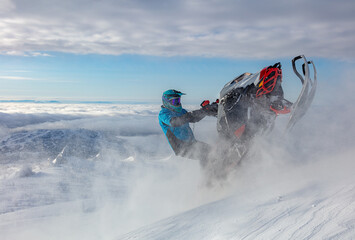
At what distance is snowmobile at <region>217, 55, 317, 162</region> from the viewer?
19.9 feet

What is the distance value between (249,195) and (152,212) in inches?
165

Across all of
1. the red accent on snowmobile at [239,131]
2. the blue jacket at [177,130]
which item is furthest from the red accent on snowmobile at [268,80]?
the blue jacket at [177,130]

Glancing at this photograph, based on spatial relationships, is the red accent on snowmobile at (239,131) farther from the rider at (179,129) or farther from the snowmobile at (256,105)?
the rider at (179,129)

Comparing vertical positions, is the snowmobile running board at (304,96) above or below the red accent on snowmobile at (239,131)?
above

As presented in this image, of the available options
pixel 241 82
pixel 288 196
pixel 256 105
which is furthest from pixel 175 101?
pixel 288 196

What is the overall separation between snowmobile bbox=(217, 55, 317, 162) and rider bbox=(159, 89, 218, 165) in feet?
1.80

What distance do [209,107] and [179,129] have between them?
4.26 feet

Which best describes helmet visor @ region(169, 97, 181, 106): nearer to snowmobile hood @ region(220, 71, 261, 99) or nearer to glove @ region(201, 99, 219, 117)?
glove @ region(201, 99, 219, 117)

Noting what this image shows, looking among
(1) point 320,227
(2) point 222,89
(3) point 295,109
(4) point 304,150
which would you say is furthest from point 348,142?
(1) point 320,227

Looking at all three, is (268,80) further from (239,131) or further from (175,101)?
(175,101)

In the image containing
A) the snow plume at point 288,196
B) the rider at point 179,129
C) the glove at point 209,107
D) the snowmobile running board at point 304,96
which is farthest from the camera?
the rider at point 179,129

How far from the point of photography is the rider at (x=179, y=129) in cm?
708

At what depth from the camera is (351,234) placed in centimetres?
278

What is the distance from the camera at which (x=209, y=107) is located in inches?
271
